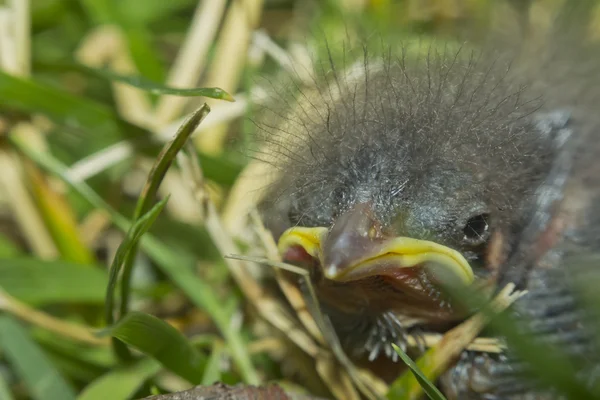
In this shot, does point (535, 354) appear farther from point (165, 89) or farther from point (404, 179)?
point (165, 89)

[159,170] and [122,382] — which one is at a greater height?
[159,170]

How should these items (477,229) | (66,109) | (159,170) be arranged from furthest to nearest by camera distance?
(66,109), (159,170), (477,229)

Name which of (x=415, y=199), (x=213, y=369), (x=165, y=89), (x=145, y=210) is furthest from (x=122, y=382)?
(x=415, y=199)

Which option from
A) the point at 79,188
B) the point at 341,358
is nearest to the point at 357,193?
the point at 341,358

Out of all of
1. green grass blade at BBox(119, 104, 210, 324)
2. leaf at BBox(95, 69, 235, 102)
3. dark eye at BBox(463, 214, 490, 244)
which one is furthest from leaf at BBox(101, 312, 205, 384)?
dark eye at BBox(463, 214, 490, 244)

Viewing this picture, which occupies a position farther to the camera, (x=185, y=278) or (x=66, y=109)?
(x=66, y=109)

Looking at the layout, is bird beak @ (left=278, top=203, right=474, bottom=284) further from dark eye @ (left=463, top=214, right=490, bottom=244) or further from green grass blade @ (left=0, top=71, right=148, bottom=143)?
green grass blade @ (left=0, top=71, right=148, bottom=143)
